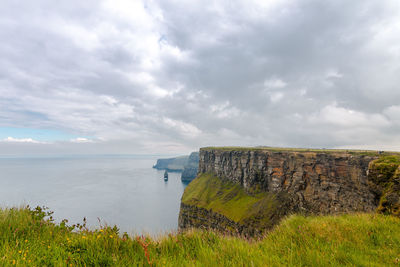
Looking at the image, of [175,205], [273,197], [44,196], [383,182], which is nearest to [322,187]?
[273,197]

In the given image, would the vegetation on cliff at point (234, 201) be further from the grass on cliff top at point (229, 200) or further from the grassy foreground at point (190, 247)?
the grassy foreground at point (190, 247)

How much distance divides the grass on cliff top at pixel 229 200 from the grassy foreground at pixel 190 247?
93.9 metres

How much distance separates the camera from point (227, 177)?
507ft

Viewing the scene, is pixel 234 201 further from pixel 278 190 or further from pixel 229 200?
pixel 278 190

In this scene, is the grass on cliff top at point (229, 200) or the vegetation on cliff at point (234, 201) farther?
the grass on cliff top at point (229, 200)

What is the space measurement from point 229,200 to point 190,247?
5020 inches

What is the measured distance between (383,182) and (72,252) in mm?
12369

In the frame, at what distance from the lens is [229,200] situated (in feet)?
403

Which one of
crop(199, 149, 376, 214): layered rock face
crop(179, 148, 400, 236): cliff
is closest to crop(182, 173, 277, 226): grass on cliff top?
crop(179, 148, 400, 236): cliff

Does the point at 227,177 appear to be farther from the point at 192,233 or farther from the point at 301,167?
the point at 192,233

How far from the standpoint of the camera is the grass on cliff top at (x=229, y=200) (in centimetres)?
9762

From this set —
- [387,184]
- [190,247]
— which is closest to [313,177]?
[387,184]

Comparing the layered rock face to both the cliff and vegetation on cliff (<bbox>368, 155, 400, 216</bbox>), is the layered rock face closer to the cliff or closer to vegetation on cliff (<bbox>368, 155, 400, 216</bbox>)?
the cliff

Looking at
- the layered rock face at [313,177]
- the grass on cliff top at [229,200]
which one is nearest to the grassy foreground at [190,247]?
the layered rock face at [313,177]
